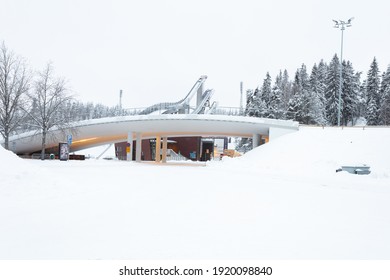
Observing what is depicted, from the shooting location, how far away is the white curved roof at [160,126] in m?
36.1

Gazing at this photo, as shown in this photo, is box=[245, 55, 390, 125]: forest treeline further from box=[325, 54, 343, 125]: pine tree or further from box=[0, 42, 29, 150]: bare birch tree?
box=[0, 42, 29, 150]: bare birch tree

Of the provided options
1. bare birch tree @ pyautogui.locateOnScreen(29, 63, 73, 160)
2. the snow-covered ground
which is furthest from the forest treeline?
the snow-covered ground

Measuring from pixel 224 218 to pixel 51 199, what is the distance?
536 centimetres

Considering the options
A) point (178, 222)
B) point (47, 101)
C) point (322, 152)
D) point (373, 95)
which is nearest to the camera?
point (178, 222)

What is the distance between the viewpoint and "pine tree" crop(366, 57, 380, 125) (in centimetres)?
5703

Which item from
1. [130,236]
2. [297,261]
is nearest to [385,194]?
[297,261]

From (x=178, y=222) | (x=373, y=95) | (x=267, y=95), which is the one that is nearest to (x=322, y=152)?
(x=178, y=222)

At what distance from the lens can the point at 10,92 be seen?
1264 inches

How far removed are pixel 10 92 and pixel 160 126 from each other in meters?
18.4

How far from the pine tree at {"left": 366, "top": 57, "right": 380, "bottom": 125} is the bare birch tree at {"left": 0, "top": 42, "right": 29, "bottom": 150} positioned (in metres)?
58.7

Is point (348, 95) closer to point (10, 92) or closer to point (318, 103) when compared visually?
point (318, 103)

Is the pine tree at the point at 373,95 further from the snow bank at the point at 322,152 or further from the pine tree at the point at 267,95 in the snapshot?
the snow bank at the point at 322,152

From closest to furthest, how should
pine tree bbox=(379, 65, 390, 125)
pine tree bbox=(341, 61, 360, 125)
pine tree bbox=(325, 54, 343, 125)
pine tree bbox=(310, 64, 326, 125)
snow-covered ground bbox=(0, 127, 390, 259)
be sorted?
snow-covered ground bbox=(0, 127, 390, 259), pine tree bbox=(379, 65, 390, 125), pine tree bbox=(310, 64, 326, 125), pine tree bbox=(325, 54, 343, 125), pine tree bbox=(341, 61, 360, 125)

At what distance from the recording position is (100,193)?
33.8ft
